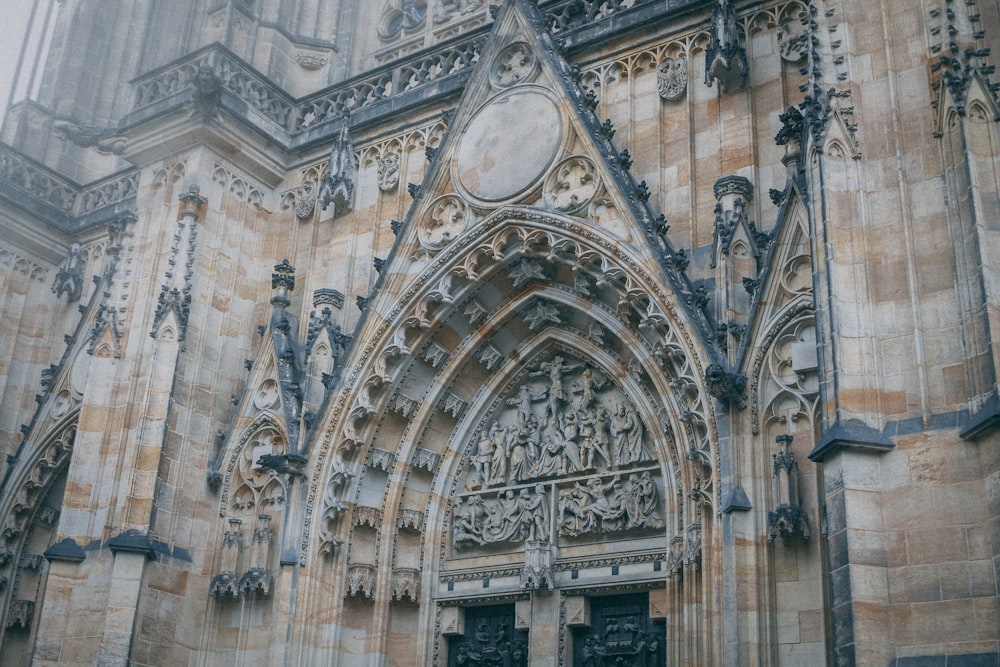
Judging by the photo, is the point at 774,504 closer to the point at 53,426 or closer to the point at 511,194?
the point at 511,194

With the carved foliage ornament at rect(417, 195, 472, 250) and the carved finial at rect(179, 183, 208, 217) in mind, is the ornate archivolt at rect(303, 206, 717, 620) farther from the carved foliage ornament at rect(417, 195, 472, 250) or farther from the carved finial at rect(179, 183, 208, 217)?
the carved finial at rect(179, 183, 208, 217)

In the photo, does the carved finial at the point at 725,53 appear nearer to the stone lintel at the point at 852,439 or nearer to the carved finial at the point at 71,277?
the stone lintel at the point at 852,439

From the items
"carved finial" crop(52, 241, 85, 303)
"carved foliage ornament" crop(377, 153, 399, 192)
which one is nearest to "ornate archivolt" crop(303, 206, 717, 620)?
"carved foliage ornament" crop(377, 153, 399, 192)

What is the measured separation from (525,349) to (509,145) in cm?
235

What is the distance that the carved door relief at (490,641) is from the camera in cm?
1344

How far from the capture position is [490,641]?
13.7m

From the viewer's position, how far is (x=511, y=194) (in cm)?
1402

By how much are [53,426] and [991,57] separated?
487 inches

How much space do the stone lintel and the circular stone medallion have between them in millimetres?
5547

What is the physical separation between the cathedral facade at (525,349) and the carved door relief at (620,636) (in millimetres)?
38

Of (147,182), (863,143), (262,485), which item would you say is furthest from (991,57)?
(147,182)

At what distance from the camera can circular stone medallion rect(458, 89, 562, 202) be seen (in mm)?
14016

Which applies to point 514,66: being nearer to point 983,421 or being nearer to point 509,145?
point 509,145

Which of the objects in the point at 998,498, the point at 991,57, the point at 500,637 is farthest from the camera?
the point at 500,637
